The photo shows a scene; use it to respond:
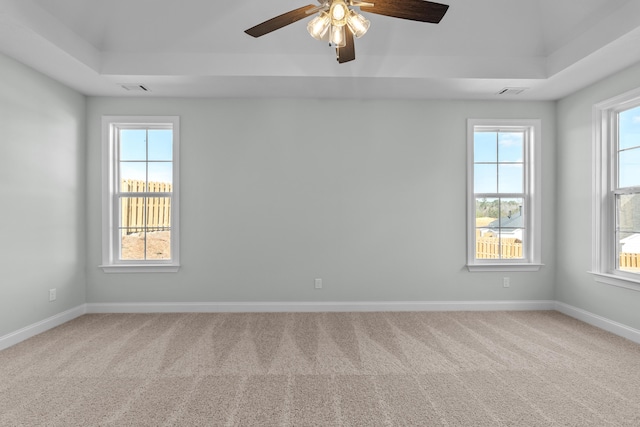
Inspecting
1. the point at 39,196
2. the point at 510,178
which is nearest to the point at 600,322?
the point at 510,178

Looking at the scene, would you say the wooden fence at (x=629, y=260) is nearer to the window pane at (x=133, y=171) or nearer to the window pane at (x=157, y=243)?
the window pane at (x=157, y=243)

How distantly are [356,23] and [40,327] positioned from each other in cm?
404

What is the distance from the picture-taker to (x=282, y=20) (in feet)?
6.65

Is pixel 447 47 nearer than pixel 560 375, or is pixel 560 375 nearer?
pixel 560 375

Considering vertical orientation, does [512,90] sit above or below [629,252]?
above

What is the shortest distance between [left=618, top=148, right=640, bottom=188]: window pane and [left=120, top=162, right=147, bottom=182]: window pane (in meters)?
5.31

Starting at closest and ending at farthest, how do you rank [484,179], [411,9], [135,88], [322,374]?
1. [411,9]
2. [322,374]
3. [135,88]
4. [484,179]

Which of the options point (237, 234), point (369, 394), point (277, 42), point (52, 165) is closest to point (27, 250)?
point (52, 165)

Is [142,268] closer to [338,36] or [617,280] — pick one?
[338,36]

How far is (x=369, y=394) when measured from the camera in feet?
7.43

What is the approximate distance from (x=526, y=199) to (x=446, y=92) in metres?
1.71

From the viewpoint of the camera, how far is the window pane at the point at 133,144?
4.25 metres

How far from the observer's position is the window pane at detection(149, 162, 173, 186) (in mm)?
4234

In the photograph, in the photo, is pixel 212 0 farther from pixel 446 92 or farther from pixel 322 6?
pixel 446 92
